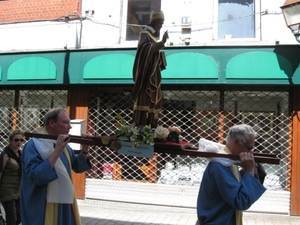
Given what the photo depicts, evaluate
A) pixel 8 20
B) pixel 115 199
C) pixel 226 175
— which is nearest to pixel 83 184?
pixel 115 199

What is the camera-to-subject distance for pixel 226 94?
24.4ft

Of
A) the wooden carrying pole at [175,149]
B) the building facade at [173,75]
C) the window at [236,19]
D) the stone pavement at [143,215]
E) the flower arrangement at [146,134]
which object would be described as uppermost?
the window at [236,19]

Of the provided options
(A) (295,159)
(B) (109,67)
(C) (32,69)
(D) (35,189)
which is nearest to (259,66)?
(A) (295,159)

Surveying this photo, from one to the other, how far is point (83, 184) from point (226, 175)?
18.9 feet

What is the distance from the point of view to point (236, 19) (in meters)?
7.61

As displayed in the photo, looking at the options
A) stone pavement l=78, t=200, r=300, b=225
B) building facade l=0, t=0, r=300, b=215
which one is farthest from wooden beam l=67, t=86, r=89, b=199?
stone pavement l=78, t=200, r=300, b=225

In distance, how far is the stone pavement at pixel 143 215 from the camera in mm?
6477

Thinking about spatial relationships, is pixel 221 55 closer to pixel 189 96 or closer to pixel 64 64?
pixel 189 96

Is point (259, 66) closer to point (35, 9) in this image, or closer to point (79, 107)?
point (79, 107)

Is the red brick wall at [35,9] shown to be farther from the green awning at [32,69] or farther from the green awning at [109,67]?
the green awning at [109,67]

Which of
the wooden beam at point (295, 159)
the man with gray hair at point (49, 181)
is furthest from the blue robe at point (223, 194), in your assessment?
the wooden beam at point (295, 159)

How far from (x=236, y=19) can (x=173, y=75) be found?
1882 mm

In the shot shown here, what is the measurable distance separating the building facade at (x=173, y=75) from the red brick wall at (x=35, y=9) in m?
0.03

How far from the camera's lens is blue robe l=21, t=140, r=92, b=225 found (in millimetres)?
2654
